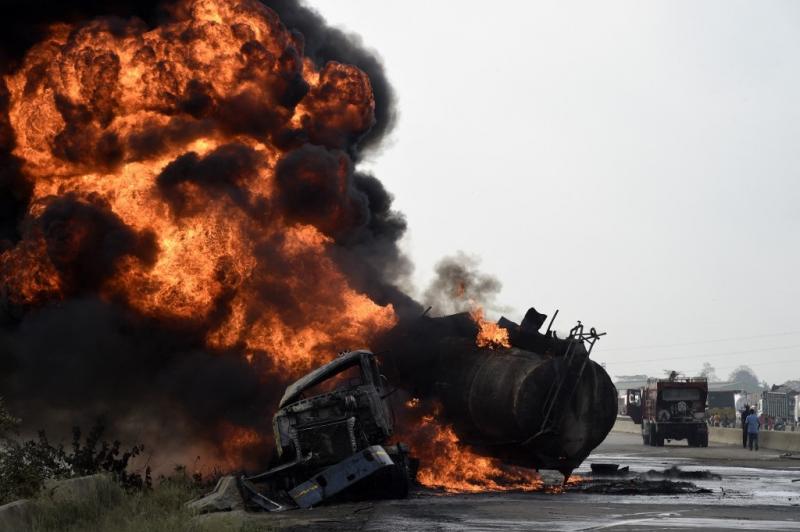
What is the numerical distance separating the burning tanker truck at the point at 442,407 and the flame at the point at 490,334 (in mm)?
Result: 26

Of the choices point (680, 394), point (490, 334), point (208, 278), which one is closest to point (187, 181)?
point (208, 278)

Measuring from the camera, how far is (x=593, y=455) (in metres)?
36.5

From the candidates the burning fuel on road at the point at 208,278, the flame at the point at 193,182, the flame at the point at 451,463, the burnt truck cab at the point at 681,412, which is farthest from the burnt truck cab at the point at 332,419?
the burnt truck cab at the point at 681,412

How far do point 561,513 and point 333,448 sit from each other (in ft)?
13.2

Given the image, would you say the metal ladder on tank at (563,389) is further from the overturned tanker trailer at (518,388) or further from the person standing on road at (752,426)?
the person standing on road at (752,426)

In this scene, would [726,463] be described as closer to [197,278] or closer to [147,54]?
[197,278]

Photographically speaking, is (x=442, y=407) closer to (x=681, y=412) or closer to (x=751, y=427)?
(x=751, y=427)

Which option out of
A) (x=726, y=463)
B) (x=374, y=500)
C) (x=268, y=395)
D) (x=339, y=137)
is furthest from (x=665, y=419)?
(x=374, y=500)

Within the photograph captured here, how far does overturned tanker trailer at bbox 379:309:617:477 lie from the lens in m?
19.6

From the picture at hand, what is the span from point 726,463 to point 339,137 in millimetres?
15695

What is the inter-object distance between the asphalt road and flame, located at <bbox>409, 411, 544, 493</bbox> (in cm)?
218

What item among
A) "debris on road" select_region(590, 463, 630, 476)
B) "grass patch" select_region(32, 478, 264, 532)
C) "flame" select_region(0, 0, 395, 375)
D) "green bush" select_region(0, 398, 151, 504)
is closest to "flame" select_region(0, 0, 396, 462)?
"flame" select_region(0, 0, 395, 375)

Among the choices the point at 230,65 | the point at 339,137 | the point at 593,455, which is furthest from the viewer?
the point at 593,455

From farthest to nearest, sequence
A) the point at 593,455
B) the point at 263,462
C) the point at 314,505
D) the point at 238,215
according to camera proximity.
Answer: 1. the point at 593,455
2. the point at 238,215
3. the point at 263,462
4. the point at 314,505
